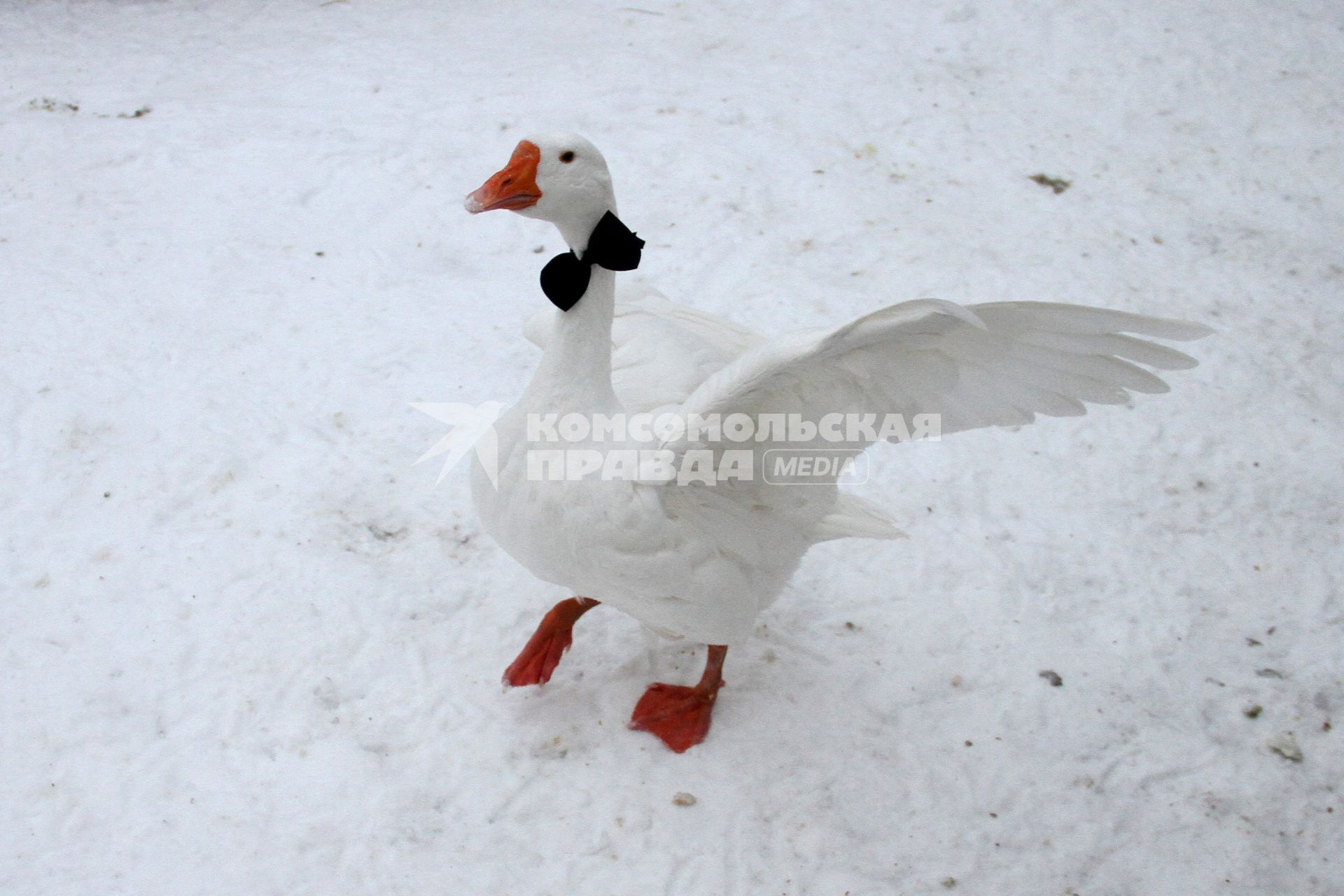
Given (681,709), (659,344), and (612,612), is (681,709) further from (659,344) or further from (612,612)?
(659,344)

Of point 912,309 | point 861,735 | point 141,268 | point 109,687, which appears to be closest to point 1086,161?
point 861,735

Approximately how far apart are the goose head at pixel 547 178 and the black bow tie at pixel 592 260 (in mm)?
101

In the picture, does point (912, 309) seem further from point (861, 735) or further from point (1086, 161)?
point (1086, 161)

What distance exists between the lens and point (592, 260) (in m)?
2.52

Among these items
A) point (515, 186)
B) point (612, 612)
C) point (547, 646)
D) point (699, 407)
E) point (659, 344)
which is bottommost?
point (612, 612)

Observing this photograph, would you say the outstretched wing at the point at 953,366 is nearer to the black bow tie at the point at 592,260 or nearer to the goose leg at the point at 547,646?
the black bow tie at the point at 592,260

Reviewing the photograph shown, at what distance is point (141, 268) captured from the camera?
443 centimetres

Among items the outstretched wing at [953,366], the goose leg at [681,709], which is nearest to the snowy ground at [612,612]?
the goose leg at [681,709]

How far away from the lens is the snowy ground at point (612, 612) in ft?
9.14

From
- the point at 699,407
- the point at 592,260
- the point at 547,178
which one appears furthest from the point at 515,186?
the point at 699,407

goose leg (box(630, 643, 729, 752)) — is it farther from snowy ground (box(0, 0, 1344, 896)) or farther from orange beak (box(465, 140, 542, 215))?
orange beak (box(465, 140, 542, 215))

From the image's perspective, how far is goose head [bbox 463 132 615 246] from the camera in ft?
7.72

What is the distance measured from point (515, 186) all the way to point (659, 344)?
2.78 ft

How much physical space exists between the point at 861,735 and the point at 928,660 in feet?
1.26
